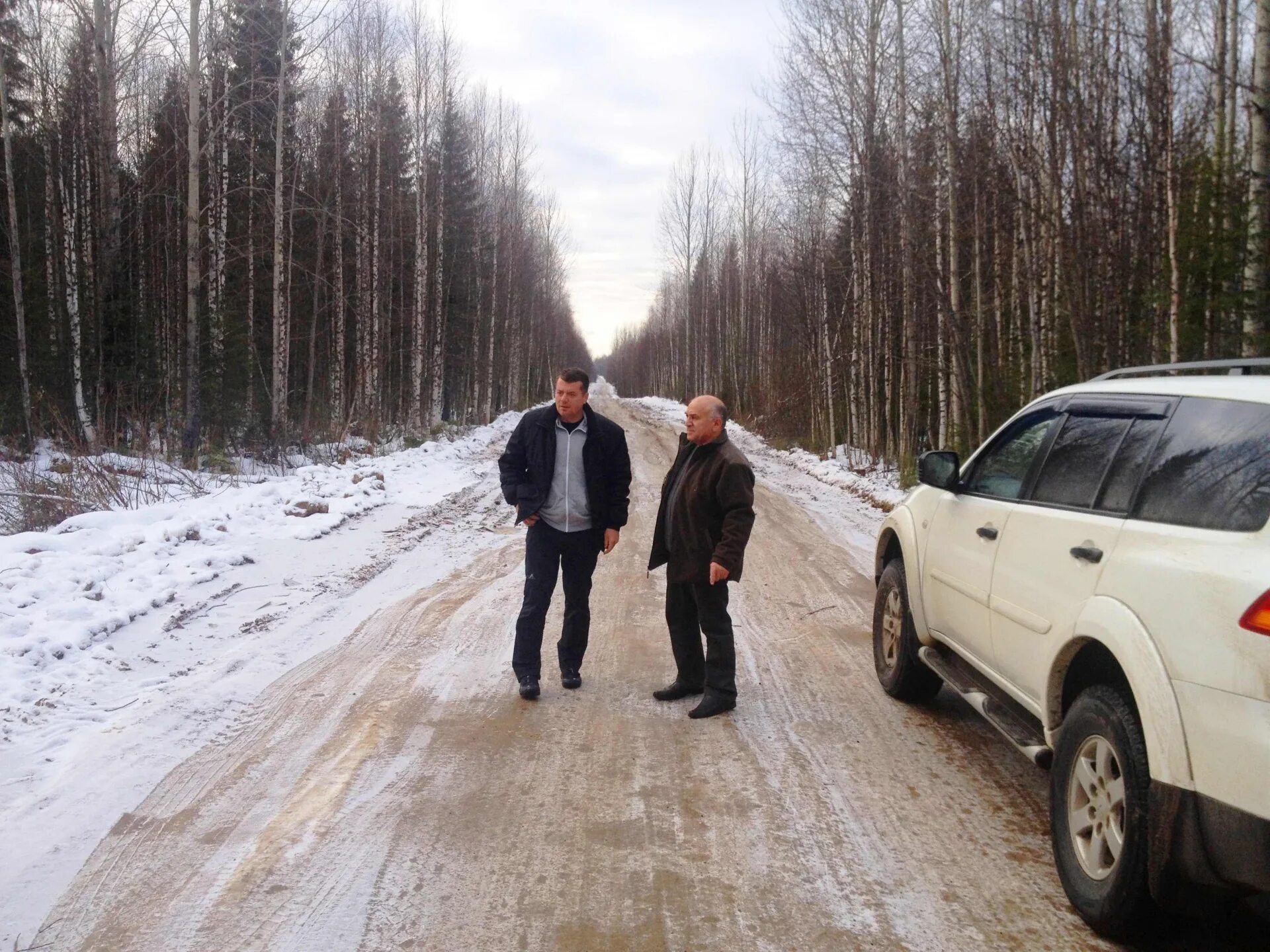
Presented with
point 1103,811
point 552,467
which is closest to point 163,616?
point 552,467

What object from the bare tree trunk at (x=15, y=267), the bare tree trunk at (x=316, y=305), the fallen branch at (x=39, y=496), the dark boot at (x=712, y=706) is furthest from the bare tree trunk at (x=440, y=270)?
the dark boot at (x=712, y=706)

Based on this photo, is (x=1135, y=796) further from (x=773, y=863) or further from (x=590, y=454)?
(x=590, y=454)

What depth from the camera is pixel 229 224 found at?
27750 millimetres

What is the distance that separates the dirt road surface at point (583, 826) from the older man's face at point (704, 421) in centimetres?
156

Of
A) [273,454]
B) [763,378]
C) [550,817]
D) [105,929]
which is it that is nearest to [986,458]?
[550,817]

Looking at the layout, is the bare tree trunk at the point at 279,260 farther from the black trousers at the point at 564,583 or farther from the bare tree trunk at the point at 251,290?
the black trousers at the point at 564,583

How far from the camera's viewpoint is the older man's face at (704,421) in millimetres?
5238

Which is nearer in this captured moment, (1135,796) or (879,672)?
(1135,796)

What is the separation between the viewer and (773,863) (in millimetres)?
3502

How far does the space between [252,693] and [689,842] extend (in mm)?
2920

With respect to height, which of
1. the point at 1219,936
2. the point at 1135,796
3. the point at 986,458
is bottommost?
the point at 1219,936

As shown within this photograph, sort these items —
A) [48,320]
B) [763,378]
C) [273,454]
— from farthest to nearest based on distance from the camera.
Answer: [763,378] < [48,320] < [273,454]

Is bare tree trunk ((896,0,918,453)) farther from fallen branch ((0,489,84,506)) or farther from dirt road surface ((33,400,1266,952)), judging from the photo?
fallen branch ((0,489,84,506))

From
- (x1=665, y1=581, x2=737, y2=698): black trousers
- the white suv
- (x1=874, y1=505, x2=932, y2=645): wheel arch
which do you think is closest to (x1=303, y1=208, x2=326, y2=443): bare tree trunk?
(x1=665, y1=581, x2=737, y2=698): black trousers
